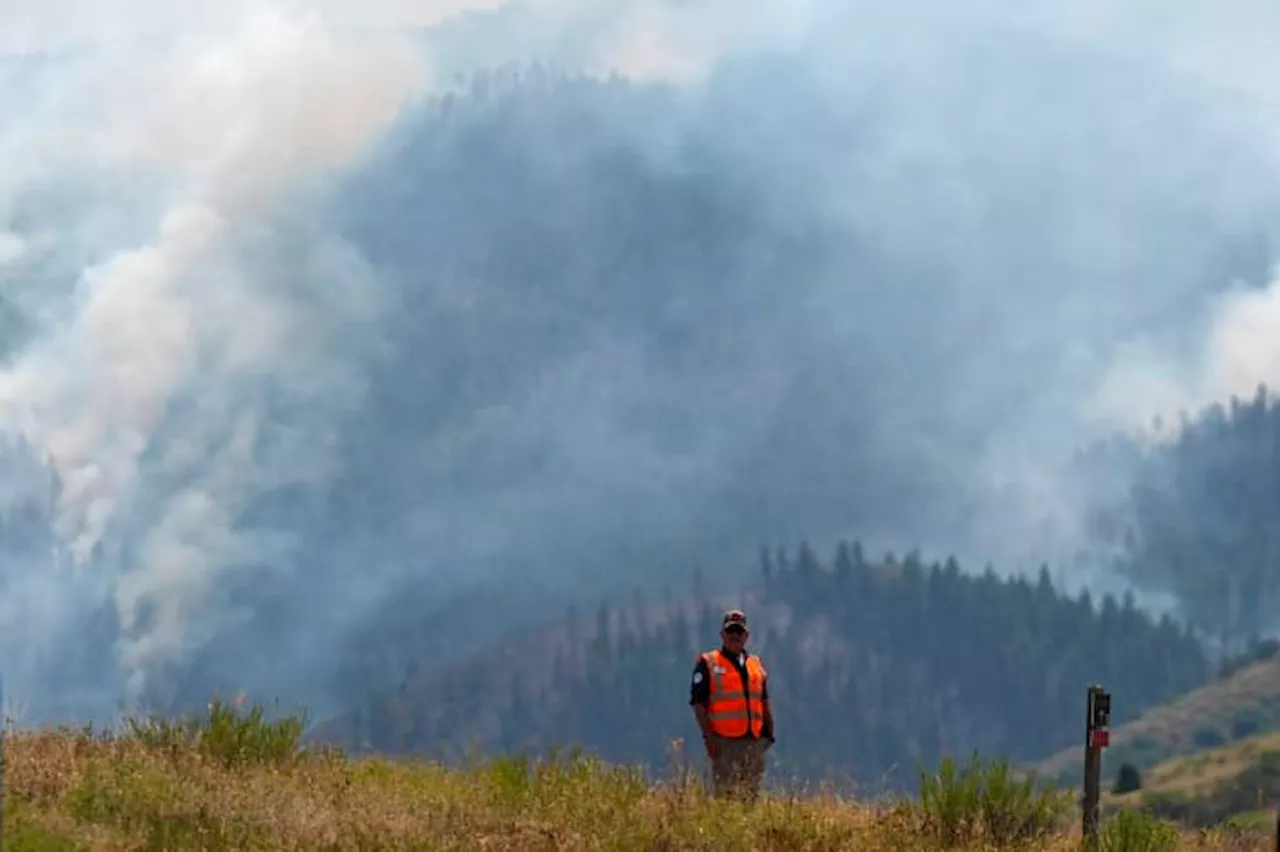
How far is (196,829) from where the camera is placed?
43.3 ft

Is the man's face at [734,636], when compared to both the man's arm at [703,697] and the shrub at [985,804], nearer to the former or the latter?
the man's arm at [703,697]

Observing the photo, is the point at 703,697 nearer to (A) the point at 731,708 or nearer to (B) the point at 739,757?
(A) the point at 731,708

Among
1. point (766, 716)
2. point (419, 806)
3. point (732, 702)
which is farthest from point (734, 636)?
point (419, 806)

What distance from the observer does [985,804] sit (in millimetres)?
17250

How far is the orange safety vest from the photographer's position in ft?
62.1

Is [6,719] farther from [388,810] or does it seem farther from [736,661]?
[736,661]

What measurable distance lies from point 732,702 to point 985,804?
114 inches

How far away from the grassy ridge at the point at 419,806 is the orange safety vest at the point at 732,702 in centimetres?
124

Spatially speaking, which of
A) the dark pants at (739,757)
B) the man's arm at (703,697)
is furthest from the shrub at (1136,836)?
the man's arm at (703,697)

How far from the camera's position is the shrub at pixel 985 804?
55.6 ft

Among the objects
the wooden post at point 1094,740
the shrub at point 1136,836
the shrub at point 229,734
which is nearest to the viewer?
the shrub at point 1136,836

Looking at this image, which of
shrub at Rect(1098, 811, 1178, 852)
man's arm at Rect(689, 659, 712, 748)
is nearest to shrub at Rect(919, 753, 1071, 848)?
shrub at Rect(1098, 811, 1178, 852)

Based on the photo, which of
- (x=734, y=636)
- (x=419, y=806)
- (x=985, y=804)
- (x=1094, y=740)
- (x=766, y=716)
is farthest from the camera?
(x=766, y=716)

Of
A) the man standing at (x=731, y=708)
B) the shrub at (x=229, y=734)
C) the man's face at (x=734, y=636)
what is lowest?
the shrub at (x=229, y=734)
